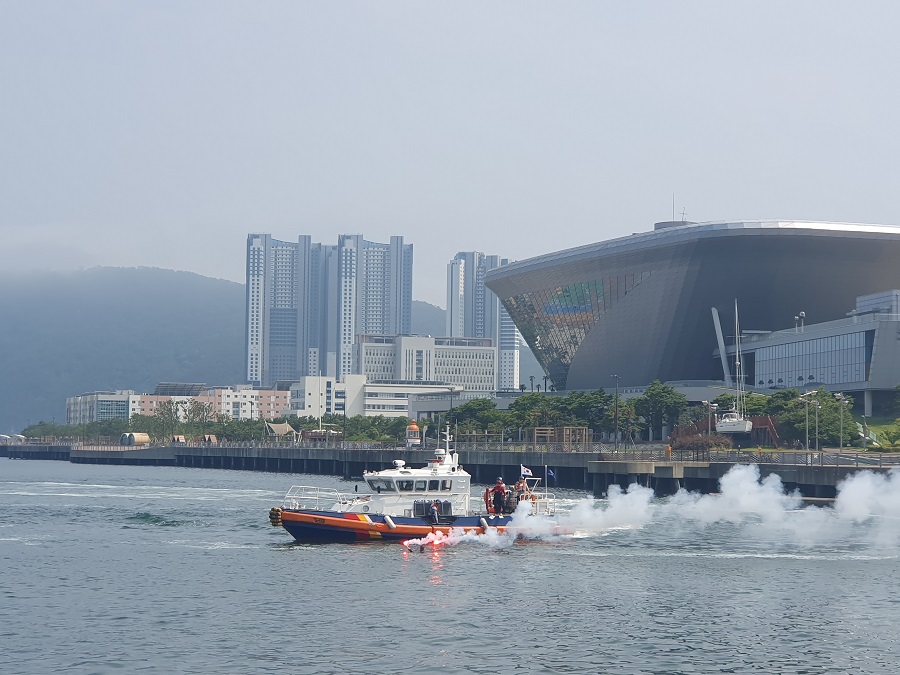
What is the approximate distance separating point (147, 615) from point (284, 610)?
578cm

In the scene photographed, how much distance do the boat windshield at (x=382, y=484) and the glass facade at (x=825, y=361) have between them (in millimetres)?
111322

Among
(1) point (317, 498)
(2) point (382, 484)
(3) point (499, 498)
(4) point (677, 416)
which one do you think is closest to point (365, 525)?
(2) point (382, 484)

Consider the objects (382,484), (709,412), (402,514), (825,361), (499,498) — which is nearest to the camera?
(382,484)

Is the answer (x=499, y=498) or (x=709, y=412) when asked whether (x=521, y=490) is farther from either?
(x=709, y=412)

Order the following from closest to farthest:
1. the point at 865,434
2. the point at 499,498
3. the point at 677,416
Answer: the point at 499,498, the point at 865,434, the point at 677,416

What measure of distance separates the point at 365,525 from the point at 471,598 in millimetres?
19934

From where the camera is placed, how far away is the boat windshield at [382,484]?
7888cm

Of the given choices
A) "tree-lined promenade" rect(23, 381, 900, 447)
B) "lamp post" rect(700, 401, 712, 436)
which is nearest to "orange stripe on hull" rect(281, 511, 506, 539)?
"tree-lined promenade" rect(23, 381, 900, 447)

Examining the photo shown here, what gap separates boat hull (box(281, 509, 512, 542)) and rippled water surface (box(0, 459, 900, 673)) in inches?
36.5

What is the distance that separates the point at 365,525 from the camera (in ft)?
257

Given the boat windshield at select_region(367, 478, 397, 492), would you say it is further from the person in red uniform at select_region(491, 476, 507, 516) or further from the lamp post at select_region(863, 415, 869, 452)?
the lamp post at select_region(863, 415, 869, 452)

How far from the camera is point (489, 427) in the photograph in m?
197

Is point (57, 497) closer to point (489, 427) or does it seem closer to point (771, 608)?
point (489, 427)

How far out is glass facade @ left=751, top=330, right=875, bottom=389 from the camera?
175 meters
